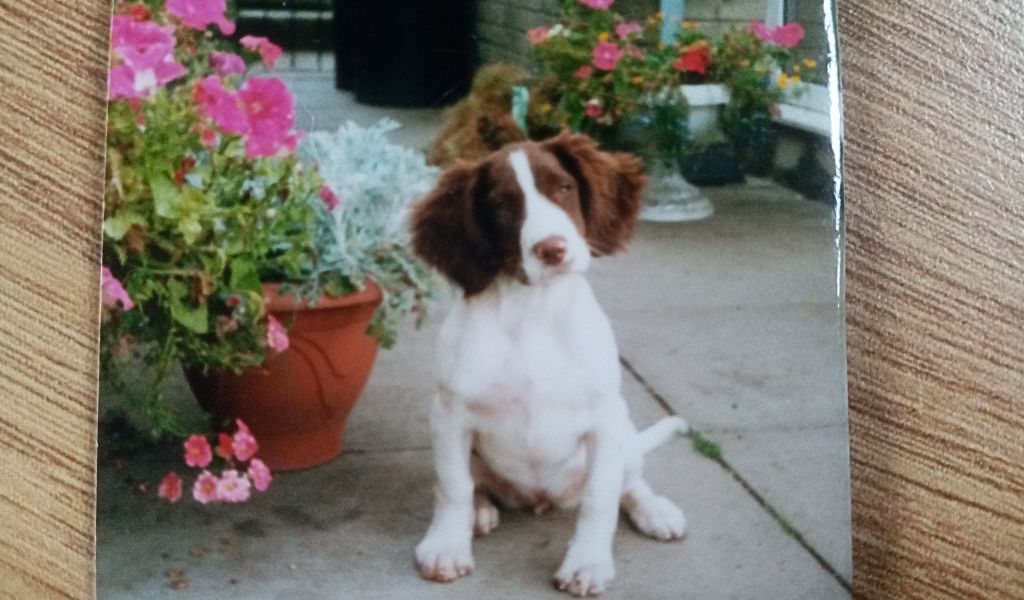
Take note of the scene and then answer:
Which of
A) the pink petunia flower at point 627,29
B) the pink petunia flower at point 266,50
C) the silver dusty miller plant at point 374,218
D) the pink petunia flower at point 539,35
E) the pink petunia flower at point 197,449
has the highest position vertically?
the pink petunia flower at point 627,29

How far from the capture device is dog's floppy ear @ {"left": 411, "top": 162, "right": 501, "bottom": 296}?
63 cm

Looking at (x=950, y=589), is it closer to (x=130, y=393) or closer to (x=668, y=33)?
(x=668, y=33)

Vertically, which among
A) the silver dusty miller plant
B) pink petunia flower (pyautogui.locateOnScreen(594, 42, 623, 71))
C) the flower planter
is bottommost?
the silver dusty miller plant

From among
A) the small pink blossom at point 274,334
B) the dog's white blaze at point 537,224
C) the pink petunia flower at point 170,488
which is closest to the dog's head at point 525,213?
the dog's white blaze at point 537,224

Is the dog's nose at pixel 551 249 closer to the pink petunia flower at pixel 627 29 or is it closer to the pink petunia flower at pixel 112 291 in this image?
the pink petunia flower at pixel 627 29

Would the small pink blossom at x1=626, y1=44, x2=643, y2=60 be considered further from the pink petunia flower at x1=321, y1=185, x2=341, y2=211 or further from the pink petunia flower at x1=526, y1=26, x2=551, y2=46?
the pink petunia flower at x1=321, y1=185, x2=341, y2=211

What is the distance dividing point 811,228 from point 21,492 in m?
0.52

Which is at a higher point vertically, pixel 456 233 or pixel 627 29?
pixel 627 29

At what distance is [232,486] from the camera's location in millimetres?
663

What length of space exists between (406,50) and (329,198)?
10cm

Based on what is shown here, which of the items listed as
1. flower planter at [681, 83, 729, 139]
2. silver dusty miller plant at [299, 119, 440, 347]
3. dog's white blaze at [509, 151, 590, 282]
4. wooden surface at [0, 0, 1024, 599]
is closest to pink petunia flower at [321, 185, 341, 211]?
silver dusty miller plant at [299, 119, 440, 347]

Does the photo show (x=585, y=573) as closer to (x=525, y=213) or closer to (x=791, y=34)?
(x=525, y=213)

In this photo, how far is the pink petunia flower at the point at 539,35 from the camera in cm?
65

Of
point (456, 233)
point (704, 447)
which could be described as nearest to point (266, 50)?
point (456, 233)
